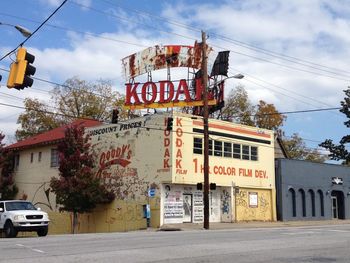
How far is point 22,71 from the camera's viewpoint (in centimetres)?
1515

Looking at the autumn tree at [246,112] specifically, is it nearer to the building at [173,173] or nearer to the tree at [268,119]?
the tree at [268,119]

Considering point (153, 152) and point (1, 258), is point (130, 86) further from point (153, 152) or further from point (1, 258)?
point (1, 258)

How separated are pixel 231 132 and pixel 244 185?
3997 millimetres

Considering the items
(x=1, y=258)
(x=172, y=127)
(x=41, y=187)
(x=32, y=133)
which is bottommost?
(x=1, y=258)

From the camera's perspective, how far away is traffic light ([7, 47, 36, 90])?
15.2 m

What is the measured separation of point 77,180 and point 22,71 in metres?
20.5

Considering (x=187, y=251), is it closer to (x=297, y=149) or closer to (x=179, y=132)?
(x=179, y=132)

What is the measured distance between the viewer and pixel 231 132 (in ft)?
120

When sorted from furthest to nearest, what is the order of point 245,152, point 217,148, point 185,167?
point 245,152 < point 217,148 < point 185,167

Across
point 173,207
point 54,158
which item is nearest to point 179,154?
point 173,207

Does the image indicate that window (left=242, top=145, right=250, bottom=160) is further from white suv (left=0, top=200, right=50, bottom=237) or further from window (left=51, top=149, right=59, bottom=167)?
white suv (left=0, top=200, right=50, bottom=237)

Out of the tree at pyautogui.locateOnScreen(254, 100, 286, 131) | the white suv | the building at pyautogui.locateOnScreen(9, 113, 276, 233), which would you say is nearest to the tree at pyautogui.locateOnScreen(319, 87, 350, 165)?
the tree at pyautogui.locateOnScreen(254, 100, 286, 131)

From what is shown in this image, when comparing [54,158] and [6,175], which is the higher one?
[54,158]

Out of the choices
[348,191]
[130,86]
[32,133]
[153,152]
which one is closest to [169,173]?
[153,152]
